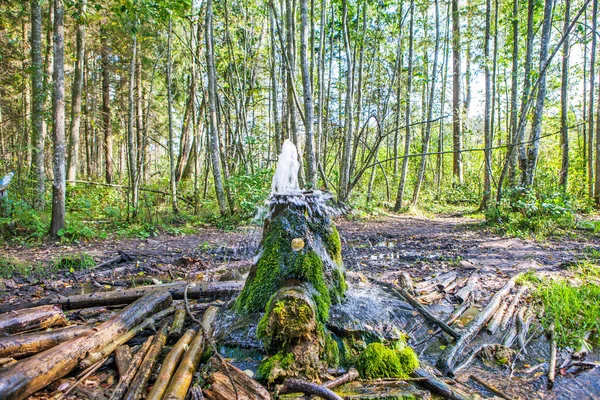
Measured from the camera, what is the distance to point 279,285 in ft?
10.5

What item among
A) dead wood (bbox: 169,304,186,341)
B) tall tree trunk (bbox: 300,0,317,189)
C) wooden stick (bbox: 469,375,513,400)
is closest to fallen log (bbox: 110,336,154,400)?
dead wood (bbox: 169,304,186,341)

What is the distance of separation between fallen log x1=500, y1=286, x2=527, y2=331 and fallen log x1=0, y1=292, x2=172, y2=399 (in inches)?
150

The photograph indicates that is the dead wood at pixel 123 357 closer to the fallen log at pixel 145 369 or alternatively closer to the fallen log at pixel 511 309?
the fallen log at pixel 145 369

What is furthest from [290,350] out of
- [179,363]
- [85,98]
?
[85,98]

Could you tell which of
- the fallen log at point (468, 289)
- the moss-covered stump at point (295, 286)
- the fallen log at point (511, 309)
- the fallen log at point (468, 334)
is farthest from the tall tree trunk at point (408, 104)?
the moss-covered stump at point (295, 286)

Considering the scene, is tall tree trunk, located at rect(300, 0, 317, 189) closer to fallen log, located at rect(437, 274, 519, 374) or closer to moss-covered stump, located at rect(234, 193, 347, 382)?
moss-covered stump, located at rect(234, 193, 347, 382)

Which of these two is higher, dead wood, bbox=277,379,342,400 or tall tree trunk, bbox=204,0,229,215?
tall tree trunk, bbox=204,0,229,215

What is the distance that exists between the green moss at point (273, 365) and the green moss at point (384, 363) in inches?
22.6

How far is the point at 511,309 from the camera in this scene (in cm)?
375

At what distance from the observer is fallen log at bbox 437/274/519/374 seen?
8.95 feet

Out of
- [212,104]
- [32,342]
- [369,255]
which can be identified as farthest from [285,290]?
[212,104]

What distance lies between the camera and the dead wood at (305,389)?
2166 millimetres

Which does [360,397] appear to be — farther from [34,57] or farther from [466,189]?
[466,189]

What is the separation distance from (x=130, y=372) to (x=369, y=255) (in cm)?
517
